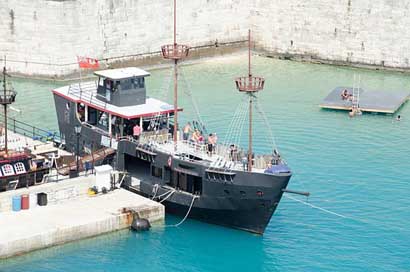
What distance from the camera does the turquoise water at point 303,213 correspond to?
155 ft

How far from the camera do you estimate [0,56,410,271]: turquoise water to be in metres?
47.3

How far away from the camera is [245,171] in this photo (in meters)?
48.8

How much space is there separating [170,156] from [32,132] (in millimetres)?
12643

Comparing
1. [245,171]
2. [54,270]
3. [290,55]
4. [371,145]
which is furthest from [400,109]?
[54,270]

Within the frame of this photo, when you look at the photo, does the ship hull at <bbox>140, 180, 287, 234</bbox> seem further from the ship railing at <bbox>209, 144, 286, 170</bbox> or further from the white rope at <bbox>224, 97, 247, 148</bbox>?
the white rope at <bbox>224, 97, 247, 148</bbox>

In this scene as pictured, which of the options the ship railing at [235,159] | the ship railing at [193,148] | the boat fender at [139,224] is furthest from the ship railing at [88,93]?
the boat fender at [139,224]

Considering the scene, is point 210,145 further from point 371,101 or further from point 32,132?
point 371,101

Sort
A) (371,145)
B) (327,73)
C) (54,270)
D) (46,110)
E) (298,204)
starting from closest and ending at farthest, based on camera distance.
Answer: (54,270) < (298,204) < (371,145) < (46,110) < (327,73)

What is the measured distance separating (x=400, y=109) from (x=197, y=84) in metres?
12.5

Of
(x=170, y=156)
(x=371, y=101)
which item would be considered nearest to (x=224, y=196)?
(x=170, y=156)

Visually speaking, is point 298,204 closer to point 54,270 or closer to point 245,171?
point 245,171

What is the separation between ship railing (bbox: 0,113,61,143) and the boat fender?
31.6 feet

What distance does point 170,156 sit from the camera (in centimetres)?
5122

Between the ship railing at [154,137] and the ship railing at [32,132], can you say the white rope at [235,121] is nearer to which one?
the ship railing at [154,137]
